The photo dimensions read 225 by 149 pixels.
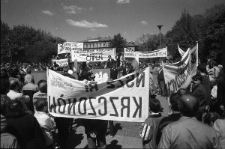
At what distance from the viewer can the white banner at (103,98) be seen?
3.05 m

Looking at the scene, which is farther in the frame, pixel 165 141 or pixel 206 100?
pixel 206 100

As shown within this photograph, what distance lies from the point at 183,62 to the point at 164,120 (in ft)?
12.1

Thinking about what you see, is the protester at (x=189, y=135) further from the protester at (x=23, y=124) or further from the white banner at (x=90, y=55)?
the white banner at (x=90, y=55)

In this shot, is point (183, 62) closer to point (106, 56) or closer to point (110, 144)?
point (110, 144)

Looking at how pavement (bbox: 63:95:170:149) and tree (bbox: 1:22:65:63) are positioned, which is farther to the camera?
tree (bbox: 1:22:65:63)

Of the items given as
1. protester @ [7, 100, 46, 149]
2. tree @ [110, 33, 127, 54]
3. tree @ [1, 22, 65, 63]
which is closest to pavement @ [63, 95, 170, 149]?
protester @ [7, 100, 46, 149]

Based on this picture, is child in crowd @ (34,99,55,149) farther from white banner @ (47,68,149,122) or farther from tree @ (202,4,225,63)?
tree @ (202,4,225,63)

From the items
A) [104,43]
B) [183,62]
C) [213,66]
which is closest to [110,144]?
[183,62]

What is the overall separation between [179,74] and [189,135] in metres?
3.57

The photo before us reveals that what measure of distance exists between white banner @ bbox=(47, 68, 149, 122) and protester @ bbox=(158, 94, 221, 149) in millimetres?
1002

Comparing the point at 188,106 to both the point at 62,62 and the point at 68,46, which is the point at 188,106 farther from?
the point at 68,46

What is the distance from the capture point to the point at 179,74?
16.9 feet

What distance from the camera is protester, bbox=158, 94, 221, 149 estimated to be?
1833 millimetres

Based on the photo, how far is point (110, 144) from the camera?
13.6 feet
